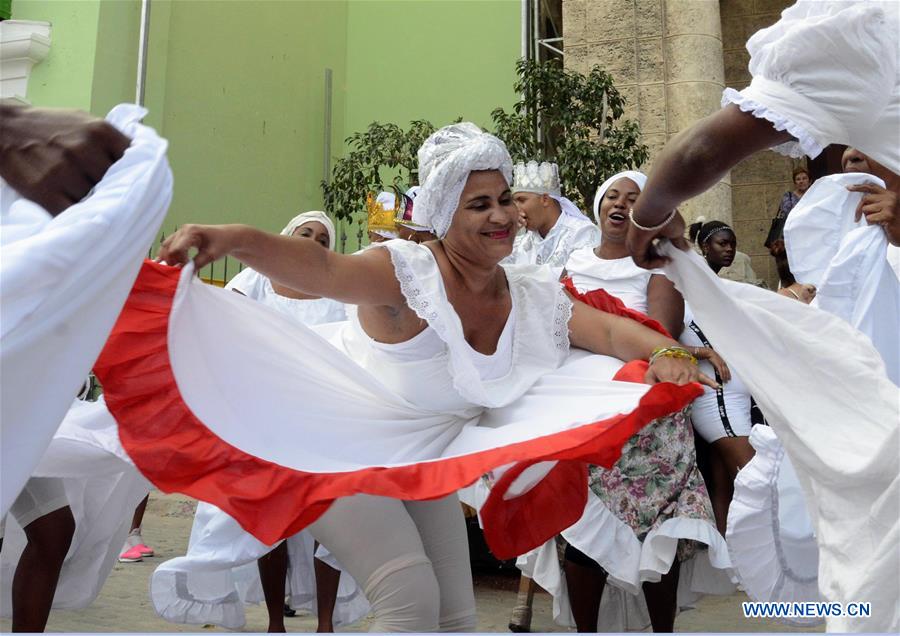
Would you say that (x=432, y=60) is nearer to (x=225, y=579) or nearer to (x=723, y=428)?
(x=723, y=428)

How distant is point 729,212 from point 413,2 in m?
6.36

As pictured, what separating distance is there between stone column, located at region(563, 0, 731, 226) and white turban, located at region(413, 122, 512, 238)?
5.24 meters

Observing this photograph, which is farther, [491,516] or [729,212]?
[729,212]

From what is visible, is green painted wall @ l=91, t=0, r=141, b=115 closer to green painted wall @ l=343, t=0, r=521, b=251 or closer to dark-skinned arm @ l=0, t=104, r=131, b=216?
green painted wall @ l=343, t=0, r=521, b=251

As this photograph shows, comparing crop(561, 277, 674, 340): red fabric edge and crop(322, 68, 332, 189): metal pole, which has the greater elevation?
crop(322, 68, 332, 189): metal pole

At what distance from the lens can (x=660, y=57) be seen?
8.88 m

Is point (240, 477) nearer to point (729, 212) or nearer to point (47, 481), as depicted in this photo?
point (47, 481)

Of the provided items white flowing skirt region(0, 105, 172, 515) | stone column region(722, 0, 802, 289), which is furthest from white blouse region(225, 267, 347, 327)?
stone column region(722, 0, 802, 289)

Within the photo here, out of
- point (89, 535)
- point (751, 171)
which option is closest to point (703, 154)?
point (89, 535)

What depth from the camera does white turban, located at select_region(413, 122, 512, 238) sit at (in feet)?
12.1

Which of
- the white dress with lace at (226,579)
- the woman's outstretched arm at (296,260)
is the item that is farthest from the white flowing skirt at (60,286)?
the white dress with lace at (226,579)

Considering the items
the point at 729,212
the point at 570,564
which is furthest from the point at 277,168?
the point at 570,564

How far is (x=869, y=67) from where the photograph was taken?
251 centimetres

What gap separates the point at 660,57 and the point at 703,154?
21.2 ft
